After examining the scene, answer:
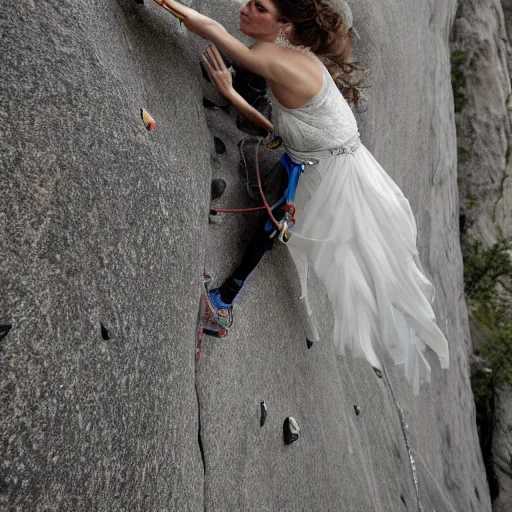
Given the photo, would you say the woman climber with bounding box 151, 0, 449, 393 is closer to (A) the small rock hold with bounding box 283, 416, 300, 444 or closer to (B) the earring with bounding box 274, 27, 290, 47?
(B) the earring with bounding box 274, 27, 290, 47

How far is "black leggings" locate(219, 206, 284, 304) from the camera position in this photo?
8.01 feet

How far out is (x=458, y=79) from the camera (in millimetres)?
9195

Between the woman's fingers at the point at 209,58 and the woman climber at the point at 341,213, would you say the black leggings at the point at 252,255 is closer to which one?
the woman climber at the point at 341,213

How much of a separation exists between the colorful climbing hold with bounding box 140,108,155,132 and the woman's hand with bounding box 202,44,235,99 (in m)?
0.63

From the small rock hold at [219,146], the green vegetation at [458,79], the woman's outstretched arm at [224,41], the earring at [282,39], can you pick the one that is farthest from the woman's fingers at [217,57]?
the green vegetation at [458,79]

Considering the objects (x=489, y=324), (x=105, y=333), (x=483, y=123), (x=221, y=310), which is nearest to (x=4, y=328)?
(x=105, y=333)

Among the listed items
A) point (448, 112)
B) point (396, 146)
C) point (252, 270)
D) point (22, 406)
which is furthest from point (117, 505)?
point (448, 112)

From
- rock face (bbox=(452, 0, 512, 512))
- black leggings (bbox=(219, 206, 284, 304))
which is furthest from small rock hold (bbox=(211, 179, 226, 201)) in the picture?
rock face (bbox=(452, 0, 512, 512))

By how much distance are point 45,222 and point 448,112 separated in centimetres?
815

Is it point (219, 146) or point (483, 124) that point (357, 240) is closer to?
point (219, 146)

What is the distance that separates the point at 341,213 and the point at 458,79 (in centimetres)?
814

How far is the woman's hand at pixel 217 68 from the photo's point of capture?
218 cm

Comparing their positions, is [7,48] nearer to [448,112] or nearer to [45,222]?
[45,222]

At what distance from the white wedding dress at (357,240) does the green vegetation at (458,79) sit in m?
7.70
